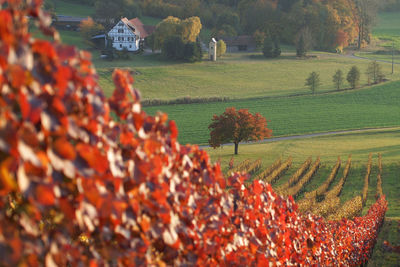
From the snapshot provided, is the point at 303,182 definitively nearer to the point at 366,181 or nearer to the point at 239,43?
the point at 366,181

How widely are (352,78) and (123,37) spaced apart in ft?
126

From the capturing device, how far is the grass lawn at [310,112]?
50.8m

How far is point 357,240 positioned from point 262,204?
329 inches

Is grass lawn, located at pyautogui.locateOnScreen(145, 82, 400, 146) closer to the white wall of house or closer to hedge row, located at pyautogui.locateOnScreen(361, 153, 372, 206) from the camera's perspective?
hedge row, located at pyautogui.locateOnScreen(361, 153, 372, 206)

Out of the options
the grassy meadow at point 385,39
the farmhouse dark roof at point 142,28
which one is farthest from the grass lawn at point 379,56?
the farmhouse dark roof at point 142,28

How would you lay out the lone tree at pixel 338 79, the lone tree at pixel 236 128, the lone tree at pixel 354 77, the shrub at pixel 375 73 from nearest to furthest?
the lone tree at pixel 236 128 < the lone tree at pixel 354 77 < the lone tree at pixel 338 79 < the shrub at pixel 375 73

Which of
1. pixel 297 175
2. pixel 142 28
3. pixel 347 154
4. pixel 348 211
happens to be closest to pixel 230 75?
pixel 142 28

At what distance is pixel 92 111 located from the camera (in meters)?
2.71

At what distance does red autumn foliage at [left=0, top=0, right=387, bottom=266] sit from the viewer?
220cm

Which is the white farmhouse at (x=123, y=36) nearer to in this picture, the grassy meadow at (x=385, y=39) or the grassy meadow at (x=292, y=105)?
the grassy meadow at (x=292, y=105)

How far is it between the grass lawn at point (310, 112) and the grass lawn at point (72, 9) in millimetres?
58084

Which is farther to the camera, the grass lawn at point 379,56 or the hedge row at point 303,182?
the grass lawn at point 379,56

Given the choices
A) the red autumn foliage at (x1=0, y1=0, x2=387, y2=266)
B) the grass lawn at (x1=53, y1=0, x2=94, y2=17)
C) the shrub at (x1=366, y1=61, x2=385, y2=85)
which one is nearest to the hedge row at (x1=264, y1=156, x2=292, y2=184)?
the red autumn foliage at (x1=0, y1=0, x2=387, y2=266)

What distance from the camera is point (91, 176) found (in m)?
2.53
